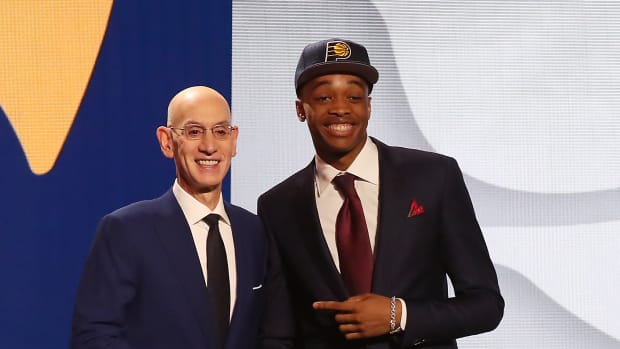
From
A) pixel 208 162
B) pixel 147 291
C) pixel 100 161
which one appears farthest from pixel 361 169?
pixel 100 161

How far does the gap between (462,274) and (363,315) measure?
0.31 meters

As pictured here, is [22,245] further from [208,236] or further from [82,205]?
[208,236]

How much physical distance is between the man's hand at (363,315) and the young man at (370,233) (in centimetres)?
2

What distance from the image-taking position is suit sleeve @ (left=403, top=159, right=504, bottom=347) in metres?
2.09

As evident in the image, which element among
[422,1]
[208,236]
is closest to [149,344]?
[208,236]

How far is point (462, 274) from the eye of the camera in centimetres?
215

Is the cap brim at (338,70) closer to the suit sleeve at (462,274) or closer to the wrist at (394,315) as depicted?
the suit sleeve at (462,274)

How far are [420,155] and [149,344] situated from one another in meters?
0.81

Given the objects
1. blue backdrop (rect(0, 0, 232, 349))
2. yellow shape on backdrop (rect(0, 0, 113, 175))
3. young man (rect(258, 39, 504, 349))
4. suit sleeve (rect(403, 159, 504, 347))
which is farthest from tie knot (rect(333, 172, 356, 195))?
yellow shape on backdrop (rect(0, 0, 113, 175))

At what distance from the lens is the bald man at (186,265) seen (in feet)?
6.53

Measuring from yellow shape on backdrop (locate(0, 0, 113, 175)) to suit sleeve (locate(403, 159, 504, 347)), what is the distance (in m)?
1.73

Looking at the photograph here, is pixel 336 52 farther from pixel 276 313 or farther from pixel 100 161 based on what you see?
pixel 100 161

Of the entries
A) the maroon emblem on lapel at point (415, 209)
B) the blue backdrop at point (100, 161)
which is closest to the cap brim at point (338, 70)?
the maroon emblem on lapel at point (415, 209)

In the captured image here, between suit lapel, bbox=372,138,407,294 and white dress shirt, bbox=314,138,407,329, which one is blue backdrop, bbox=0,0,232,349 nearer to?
white dress shirt, bbox=314,138,407,329
